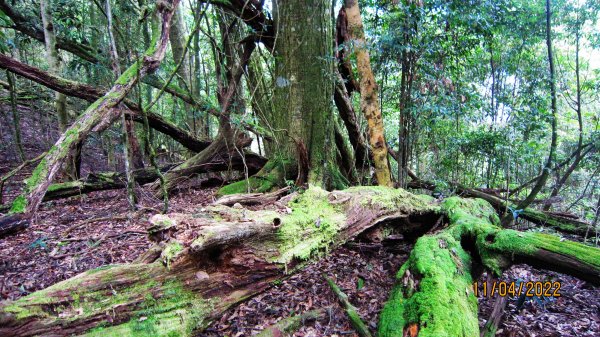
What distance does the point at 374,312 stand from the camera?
9.73 feet

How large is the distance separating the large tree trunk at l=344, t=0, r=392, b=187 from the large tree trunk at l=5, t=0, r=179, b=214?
241 centimetres

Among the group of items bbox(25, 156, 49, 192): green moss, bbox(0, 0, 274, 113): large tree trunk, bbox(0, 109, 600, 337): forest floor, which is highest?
bbox(0, 0, 274, 113): large tree trunk

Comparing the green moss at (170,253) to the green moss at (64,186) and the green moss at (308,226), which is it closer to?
the green moss at (308,226)

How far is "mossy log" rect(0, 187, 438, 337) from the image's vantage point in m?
1.86

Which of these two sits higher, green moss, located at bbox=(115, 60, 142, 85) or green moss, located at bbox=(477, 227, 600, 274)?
green moss, located at bbox=(115, 60, 142, 85)

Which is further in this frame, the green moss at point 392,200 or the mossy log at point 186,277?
the green moss at point 392,200

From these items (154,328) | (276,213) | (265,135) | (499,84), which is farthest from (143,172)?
(499,84)

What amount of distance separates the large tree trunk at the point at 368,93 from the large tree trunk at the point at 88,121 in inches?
94.8

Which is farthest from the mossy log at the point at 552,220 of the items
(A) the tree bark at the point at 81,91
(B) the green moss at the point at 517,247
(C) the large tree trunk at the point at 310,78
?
(A) the tree bark at the point at 81,91

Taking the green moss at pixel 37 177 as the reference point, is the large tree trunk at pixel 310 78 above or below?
above

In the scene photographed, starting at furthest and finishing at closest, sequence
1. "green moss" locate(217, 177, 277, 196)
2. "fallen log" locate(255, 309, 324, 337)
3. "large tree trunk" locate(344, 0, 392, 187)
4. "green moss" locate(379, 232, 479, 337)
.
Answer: "green moss" locate(217, 177, 277, 196) → "large tree trunk" locate(344, 0, 392, 187) → "fallen log" locate(255, 309, 324, 337) → "green moss" locate(379, 232, 479, 337)

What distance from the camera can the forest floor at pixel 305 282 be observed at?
9.28 ft
